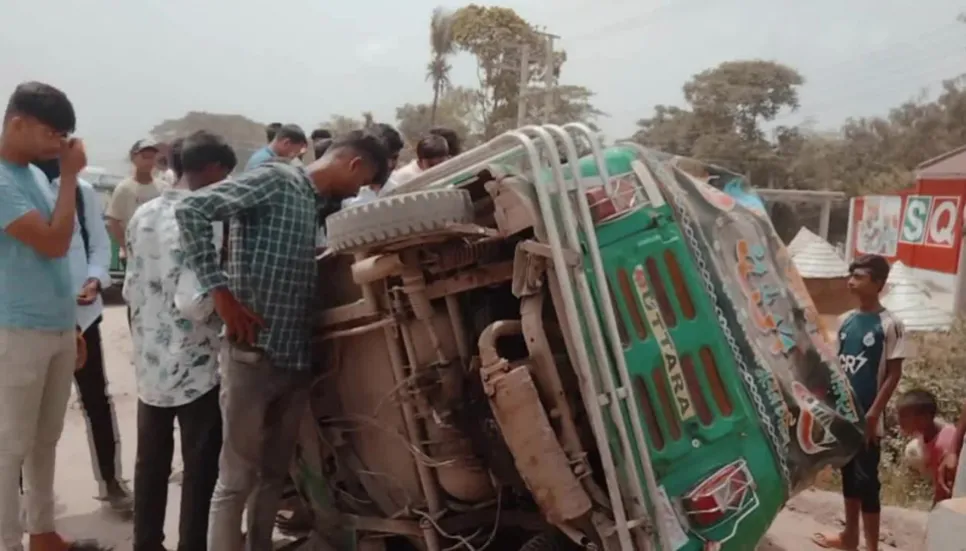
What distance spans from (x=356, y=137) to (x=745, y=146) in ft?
148

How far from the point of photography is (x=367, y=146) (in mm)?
3068

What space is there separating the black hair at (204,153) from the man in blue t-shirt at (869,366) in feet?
9.26

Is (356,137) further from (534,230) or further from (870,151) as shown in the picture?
(870,151)

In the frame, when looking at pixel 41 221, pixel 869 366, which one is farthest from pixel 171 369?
pixel 869 366

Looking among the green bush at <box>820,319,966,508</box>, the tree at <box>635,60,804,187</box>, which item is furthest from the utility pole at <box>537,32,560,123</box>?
the green bush at <box>820,319,966,508</box>

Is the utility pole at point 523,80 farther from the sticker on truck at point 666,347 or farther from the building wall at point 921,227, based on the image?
the sticker on truck at point 666,347

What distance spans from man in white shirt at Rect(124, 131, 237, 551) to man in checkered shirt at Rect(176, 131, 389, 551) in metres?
0.36

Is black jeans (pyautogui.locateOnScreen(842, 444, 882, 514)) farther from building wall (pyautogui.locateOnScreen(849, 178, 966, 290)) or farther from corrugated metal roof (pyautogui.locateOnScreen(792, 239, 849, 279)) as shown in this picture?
building wall (pyautogui.locateOnScreen(849, 178, 966, 290))

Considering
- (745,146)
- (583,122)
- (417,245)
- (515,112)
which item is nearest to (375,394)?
(417,245)

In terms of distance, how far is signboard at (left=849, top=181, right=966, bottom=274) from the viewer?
1906 centimetres

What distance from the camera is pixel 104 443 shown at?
4152 mm

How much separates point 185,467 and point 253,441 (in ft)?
1.93

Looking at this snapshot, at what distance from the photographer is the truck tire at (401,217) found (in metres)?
2.44

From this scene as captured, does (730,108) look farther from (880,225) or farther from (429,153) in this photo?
(429,153)
